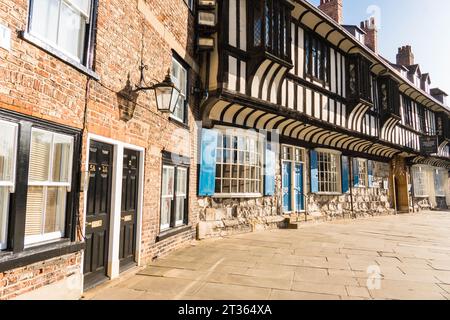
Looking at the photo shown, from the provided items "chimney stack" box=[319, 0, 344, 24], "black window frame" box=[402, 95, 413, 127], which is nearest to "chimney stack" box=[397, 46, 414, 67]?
"black window frame" box=[402, 95, 413, 127]

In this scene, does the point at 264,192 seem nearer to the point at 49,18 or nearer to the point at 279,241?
the point at 279,241

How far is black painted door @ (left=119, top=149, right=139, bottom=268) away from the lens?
196 inches

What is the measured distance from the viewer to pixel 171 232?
6.33m

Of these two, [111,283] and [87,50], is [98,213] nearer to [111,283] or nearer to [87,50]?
[111,283]

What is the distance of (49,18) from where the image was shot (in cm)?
350

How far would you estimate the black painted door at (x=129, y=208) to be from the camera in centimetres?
497

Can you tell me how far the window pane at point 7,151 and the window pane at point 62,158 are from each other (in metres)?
0.57

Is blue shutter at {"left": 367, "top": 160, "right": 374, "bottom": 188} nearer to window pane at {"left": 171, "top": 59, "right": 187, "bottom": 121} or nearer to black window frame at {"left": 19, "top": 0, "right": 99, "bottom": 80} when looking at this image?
window pane at {"left": 171, "top": 59, "right": 187, "bottom": 121}

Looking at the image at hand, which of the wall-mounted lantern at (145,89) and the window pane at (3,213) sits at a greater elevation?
the wall-mounted lantern at (145,89)

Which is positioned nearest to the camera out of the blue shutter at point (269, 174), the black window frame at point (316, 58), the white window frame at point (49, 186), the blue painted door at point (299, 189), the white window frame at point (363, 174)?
the white window frame at point (49, 186)

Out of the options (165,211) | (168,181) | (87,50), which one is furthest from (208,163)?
(87,50)

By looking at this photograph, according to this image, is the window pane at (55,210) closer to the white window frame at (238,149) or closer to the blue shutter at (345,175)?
the white window frame at (238,149)

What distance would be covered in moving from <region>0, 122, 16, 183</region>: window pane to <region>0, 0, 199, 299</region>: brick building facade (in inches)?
0.8

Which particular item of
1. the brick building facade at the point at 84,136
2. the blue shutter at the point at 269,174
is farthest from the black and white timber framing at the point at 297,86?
the brick building facade at the point at 84,136
